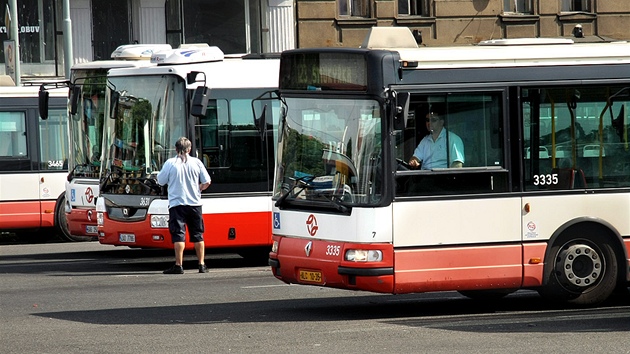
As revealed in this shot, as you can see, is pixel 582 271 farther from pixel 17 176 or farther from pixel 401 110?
pixel 17 176

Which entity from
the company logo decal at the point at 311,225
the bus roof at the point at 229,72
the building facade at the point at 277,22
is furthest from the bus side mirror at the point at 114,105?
the building facade at the point at 277,22

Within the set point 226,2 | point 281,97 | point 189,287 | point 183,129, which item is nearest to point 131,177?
point 183,129

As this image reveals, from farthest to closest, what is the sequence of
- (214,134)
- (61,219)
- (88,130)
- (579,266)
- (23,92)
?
(23,92)
(61,219)
(88,130)
(214,134)
(579,266)

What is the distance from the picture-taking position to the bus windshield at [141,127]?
705 inches

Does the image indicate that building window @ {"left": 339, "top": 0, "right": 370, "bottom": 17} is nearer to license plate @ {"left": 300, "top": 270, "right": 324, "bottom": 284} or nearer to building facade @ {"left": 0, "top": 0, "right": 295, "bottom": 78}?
building facade @ {"left": 0, "top": 0, "right": 295, "bottom": 78}

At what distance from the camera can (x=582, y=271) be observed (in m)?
12.7

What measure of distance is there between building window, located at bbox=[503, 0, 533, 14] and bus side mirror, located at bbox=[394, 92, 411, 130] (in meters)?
21.5

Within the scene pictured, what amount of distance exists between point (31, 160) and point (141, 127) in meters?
6.45

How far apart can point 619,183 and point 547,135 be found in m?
0.85

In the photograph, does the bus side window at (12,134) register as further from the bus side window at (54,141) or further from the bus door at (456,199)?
the bus door at (456,199)

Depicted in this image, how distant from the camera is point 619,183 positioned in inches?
504

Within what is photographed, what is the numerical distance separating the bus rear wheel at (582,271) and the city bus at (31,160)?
1296 cm

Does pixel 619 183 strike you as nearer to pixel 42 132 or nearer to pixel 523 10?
pixel 42 132

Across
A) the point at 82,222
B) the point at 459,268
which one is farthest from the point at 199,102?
the point at 459,268
